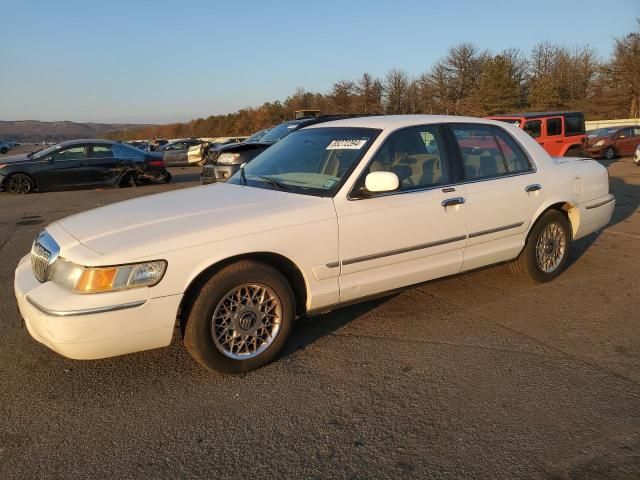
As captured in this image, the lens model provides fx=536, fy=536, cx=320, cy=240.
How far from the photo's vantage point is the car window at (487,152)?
450 centimetres

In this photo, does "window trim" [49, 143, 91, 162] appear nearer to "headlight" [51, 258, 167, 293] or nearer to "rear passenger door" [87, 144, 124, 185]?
"rear passenger door" [87, 144, 124, 185]

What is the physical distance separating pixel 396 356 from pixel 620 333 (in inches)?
69.0

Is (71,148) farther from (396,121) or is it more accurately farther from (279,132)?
(396,121)

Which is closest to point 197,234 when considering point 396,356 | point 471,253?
point 396,356

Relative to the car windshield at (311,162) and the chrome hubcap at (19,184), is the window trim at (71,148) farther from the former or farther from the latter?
the car windshield at (311,162)

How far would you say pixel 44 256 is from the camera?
337 centimetres

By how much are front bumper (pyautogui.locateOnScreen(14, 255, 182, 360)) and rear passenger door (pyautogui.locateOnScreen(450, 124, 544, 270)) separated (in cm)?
249

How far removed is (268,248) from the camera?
336cm

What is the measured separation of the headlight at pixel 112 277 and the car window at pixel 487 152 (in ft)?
8.62

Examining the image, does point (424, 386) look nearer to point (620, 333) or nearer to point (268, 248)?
point (268, 248)

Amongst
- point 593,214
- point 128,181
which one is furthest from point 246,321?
point 128,181

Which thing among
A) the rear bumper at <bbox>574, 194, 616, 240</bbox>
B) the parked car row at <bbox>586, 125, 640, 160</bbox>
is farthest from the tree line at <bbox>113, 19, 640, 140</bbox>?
the rear bumper at <bbox>574, 194, 616, 240</bbox>

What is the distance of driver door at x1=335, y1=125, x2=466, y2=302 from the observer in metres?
3.72

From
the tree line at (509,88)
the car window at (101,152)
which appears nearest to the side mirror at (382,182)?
the car window at (101,152)
